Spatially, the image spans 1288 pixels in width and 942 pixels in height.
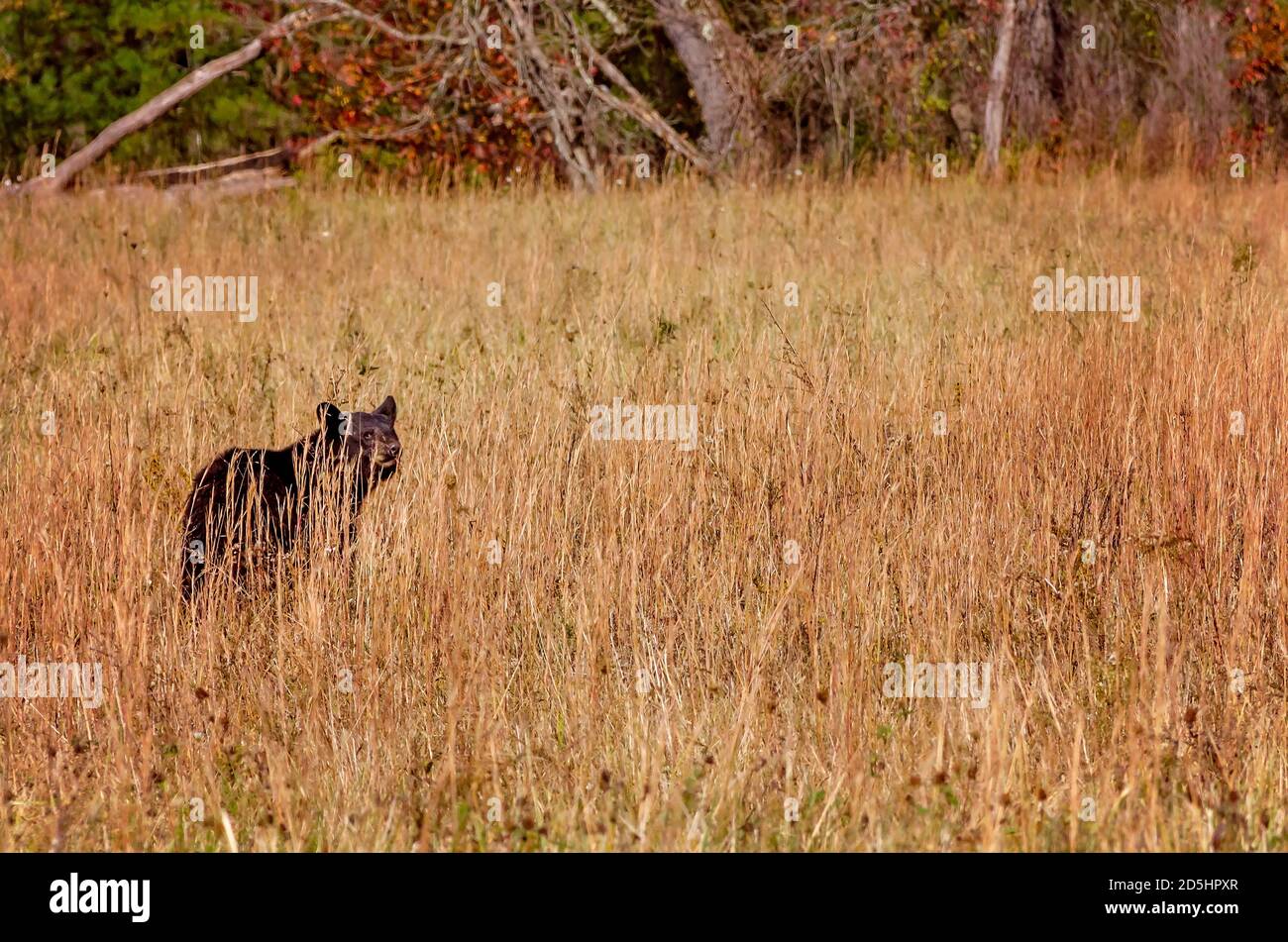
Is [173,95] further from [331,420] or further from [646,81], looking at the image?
[331,420]

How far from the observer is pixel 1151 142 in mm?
14055

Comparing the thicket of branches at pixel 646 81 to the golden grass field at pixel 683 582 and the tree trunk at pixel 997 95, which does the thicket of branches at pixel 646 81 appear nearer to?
the tree trunk at pixel 997 95

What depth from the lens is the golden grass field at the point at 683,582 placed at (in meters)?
3.60

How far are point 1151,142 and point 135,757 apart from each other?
1230cm

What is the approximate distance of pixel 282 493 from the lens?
542 cm

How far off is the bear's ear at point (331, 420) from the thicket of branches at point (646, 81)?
25.5 feet

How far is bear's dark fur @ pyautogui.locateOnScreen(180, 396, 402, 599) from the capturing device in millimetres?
4938

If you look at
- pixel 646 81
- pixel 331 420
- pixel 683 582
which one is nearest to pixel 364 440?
pixel 331 420

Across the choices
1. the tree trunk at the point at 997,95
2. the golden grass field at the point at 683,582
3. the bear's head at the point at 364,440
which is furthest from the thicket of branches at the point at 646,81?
the bear's head at the point at 364,440

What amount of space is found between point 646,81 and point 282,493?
11.9 meters

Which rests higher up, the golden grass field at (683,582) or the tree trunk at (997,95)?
the tree trunk at (997,95)

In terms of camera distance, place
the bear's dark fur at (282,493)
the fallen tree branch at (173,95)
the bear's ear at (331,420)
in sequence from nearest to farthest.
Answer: the bear's dark fur at (282,493)
the bear's ear at (331,420)
the fallen tree branch at (173,95)

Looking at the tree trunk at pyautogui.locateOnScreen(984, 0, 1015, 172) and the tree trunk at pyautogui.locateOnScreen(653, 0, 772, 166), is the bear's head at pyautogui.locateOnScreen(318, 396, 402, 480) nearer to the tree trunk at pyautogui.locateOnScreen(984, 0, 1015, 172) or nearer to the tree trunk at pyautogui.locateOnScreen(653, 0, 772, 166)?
the tree trunk at pyautogui.locateOnScreen(653, 0, 772, 166)
